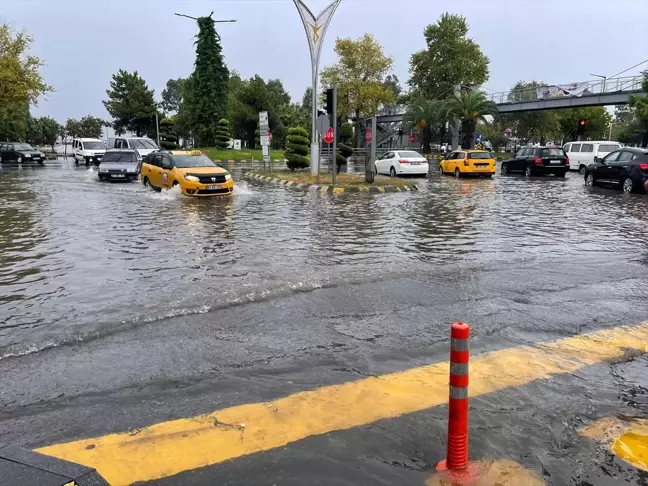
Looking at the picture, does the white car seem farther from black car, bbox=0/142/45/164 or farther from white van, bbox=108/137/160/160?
black car, bbox=0/142/45/164

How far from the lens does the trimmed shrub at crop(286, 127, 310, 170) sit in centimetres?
2859

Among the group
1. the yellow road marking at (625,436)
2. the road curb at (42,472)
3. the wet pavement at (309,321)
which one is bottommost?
the yellow road marking at (625,436)

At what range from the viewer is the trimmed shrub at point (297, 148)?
2859 centimetres

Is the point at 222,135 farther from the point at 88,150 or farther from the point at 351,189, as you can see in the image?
the point at 351,189

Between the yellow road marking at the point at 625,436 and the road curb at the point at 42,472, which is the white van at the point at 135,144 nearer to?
the road curb at the point at 42,472

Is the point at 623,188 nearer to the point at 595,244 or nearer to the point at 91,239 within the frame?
the point at 595,244

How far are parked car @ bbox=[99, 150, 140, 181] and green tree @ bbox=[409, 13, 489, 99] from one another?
52849 mm

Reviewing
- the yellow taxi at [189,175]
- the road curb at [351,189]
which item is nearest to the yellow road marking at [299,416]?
the yellow taxi at [189,175]

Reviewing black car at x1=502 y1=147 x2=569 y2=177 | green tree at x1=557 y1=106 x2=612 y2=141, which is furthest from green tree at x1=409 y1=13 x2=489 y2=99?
black car at x1=502 y1=147 x2=569 y2=177

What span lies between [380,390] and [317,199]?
1302 centimetres

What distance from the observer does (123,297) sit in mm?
6086

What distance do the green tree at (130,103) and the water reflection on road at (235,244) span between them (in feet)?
172

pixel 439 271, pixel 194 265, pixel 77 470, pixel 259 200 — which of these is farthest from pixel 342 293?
pixel 259 200

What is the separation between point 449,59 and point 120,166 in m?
55.9
